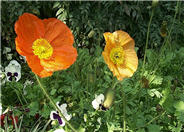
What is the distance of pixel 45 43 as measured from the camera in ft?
3.23

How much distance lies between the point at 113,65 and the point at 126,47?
0.41ft

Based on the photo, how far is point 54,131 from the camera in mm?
1246

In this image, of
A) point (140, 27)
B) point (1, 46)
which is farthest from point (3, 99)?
point (140, 27)

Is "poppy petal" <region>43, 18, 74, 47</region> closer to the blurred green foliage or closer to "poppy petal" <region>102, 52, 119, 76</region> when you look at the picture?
"poppy petal" <region>102, 52, 119, 76</region>

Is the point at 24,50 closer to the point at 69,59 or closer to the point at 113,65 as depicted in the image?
the point at 69,59

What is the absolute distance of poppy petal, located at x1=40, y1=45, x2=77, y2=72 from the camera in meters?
0.92

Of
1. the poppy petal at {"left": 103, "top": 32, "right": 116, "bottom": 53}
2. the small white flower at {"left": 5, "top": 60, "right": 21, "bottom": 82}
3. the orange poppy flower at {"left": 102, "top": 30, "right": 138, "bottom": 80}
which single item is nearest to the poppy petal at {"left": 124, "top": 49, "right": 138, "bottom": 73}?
the orange poppy flower at {"left": 102, "top": 30, "right": 138, "bottom": 80}

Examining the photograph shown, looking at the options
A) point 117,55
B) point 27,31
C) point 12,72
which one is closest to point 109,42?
point 117,55

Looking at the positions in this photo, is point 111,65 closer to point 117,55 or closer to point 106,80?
point 117,55

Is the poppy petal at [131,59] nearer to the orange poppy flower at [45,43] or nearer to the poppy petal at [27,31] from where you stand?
the orange poppy flower at [45,43]

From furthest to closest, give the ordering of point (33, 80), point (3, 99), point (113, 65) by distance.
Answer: point (33, 80), point (3, 99), point (113, 65)

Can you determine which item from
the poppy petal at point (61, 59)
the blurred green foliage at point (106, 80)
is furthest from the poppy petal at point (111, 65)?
the blurred green foliage at point (106, 80)

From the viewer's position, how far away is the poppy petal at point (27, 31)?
0.89 meters

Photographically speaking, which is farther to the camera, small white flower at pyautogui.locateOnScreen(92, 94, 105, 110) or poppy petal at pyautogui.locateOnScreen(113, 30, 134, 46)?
small white flower at pyautogui.locateOnScreen(92, 94, 105, 110)
